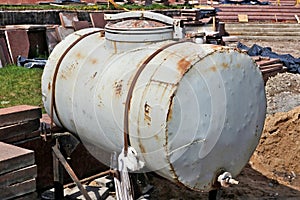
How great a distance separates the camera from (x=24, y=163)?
4508mm

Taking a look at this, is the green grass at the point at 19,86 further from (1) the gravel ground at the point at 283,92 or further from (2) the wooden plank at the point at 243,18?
(2) the wooden plank at the point at 243,18

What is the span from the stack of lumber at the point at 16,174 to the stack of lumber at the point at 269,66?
787 centimetres

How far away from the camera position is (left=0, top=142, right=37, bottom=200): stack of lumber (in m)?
4.35

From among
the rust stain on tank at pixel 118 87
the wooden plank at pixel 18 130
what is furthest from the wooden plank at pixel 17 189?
the rust stain on tank at pixel 118 87

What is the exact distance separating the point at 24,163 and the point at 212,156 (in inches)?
70.4

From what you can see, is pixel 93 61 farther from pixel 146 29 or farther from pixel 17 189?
pixel 17 189

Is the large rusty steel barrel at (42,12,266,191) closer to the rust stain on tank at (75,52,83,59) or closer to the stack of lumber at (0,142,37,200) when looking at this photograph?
the rust stain on tank at (75,52,83,59)

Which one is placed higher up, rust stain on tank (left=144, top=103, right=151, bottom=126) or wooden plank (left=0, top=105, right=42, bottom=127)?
rust stain on tank (left=144, top=103, right=151, bottom=126)

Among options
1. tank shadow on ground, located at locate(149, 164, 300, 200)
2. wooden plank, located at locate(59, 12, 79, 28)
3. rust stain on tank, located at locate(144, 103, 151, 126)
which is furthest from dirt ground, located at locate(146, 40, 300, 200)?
wooden plank, located at locate(59, 12, 79, 28)

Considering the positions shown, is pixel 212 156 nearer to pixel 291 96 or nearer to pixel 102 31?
pixel 102 31

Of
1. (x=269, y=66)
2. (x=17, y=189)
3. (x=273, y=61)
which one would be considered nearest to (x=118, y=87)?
(x=17, y=189)

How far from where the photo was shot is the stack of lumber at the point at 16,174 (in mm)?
4348

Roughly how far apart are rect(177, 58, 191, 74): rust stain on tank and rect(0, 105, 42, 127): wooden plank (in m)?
2.17

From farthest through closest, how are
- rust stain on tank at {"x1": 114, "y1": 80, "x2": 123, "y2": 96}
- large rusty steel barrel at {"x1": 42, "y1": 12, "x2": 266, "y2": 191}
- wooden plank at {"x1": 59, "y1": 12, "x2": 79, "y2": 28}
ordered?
wooden plank at {"x1": 59, "y1": 12, "x2": 79, "y2": 28}
rust stain on tank at {"x1": 114, "y1": 80, "x2": 123, "y2": 96}
large rusty steel barrel at {"x1": 42, "y1": 12, "x2": 266, "y2": 191}
